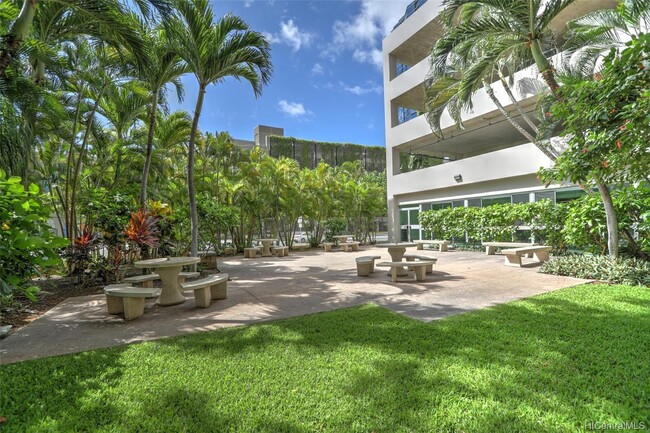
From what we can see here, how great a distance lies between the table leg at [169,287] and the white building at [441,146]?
45.4ft

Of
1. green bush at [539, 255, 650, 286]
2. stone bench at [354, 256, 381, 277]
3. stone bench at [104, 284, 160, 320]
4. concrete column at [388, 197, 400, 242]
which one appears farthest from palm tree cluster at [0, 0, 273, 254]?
concrete column at [388, 197, 400, 242]

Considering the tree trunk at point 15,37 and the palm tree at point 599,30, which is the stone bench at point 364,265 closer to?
the tree trunk at point 15,37

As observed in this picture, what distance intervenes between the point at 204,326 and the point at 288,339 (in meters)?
1.55

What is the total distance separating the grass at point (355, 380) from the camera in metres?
2.32

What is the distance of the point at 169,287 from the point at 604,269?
31.8 ft

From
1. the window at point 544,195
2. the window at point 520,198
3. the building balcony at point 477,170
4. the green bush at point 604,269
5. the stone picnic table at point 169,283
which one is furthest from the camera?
the window at point 520,198

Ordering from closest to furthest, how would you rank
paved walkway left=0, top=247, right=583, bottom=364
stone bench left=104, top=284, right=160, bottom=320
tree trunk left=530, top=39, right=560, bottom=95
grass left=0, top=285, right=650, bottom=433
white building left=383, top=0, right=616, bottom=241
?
grass left=0, top=285, right=650, bottom=433
paved walkway left=0, top=247, right=583, bottom=364
stone bench left=104, top=284, right=160, bottom=320
tree trunk left=530, top=39, right=560, bottom=95
white building left=383, top=0, right=616, bottom=241

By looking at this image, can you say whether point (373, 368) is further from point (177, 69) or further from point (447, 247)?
point (447, 247)

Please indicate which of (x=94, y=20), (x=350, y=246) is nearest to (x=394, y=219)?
(x=350, y=246)

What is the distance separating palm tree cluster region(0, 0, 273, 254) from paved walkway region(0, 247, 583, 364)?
264cm

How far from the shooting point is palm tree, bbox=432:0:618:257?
720cm

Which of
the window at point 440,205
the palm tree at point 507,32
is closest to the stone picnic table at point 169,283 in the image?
the palm tree at point 507,32

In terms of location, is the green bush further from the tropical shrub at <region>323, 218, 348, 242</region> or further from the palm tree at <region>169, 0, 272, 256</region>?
the tropical shrub at <region>323, 218, 348, 242</region>

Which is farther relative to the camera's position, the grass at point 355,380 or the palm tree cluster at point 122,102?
the palm tree cluster at point 122,102
